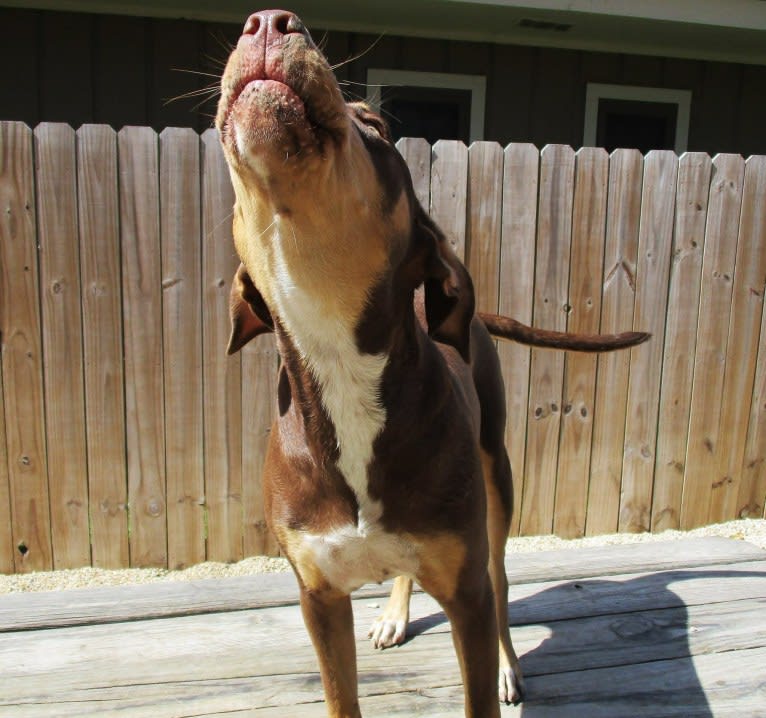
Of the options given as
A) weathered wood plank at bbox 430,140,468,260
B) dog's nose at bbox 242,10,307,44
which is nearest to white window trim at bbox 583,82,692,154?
weathered wood plank at bbox 430,140,468,260

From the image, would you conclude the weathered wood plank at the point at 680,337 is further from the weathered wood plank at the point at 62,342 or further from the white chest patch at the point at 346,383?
the weathered wood plank at the point at 62,342

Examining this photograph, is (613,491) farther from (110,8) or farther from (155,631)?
(110,8)

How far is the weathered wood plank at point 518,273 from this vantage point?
4.38m

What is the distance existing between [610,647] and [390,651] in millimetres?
949

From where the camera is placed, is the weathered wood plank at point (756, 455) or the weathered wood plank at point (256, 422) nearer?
the weathered wood plank at point (256, 422)

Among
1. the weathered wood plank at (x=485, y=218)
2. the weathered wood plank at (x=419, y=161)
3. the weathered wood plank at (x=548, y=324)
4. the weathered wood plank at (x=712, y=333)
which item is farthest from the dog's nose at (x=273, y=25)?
the weathered wood plank at (x=712, y=333)

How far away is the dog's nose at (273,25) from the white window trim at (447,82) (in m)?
5.98

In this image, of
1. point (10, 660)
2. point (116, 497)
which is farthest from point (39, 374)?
Answer: point (10, 660)

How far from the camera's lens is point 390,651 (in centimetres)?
303

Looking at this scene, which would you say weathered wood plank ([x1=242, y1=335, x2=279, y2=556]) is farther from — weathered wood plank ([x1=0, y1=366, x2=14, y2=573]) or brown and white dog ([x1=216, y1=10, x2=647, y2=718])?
brown and white dog ([x1=216, y1=10, x2=647, y2=718])

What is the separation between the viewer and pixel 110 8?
654 cm

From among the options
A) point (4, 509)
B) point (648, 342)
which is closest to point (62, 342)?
point (4, 509)

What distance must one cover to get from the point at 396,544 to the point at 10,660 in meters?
1.88

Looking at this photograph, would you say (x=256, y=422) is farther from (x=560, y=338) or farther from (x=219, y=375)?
(x=560, y=338)
